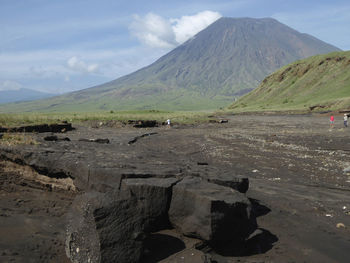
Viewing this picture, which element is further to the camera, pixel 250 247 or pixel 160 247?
pixel 250 247

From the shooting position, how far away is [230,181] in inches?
320

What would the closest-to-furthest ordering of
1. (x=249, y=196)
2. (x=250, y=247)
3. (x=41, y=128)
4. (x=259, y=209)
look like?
(x=250, y=247) → (x=259, y=209) → (x=249, y=196) → (x=41, y=128)

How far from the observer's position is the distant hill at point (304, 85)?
95250mm

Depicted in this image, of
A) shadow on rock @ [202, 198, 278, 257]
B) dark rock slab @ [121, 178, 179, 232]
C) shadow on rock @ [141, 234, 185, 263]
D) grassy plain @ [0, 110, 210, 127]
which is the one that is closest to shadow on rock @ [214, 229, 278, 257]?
shadow on rock @ [202, 198, 278, 257]

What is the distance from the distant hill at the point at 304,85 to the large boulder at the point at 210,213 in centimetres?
8464

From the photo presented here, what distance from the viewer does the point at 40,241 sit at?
694cm

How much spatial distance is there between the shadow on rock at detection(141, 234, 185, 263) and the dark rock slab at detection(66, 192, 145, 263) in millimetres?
370

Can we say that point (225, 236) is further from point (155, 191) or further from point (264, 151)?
point (264, 151)

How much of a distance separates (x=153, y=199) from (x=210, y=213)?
1355mm

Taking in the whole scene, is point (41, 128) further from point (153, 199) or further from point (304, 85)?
point (304, 85)

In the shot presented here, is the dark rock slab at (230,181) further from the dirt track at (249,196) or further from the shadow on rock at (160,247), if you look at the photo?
the shadow on rock at (160,247)

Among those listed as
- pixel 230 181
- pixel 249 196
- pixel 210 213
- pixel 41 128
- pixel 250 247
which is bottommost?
pixel 250 247

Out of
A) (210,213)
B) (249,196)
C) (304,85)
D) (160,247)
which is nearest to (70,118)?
(249,196)

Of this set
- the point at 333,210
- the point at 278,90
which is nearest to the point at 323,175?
the point at 333,210
